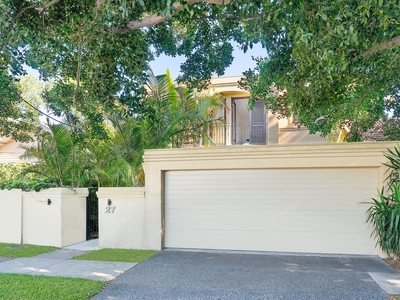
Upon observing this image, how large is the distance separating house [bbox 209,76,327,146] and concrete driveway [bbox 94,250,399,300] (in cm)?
677

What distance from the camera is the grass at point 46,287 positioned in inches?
195

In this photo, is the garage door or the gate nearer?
the garage door

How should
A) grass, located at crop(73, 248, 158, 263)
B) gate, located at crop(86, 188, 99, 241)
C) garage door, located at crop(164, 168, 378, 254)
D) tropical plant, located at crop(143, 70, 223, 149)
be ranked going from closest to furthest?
grass, located at crop(73, 248, 158, 263) → garage door, located at crop(164, 168, 378, 254) → tropical plant, located at crop(143, 70, 223, 149) → gate, located at crop(86, 188, 99, 241)

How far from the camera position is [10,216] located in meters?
9.55

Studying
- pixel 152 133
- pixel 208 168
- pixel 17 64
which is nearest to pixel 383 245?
pixel 208 168

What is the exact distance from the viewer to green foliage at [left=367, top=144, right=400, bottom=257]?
657 cm

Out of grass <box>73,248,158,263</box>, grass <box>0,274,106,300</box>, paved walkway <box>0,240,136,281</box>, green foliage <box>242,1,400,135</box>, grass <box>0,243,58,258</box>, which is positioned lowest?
grass <box>0,243,58,258</box>

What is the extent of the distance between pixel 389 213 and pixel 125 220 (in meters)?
6.55

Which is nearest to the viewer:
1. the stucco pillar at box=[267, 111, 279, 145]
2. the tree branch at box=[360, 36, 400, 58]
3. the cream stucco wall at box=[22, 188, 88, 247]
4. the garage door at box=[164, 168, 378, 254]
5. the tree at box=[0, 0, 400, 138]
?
the tree at box=[0, 0, 400, 138]

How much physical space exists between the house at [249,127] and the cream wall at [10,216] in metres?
7.72

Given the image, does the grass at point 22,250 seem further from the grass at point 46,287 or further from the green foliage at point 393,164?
the green foliage at point 393,164

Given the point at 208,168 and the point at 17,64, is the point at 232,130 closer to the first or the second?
the point at 208,168

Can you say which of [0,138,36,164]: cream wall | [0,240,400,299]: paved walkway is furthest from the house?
[0,138,36,164]: cream wall

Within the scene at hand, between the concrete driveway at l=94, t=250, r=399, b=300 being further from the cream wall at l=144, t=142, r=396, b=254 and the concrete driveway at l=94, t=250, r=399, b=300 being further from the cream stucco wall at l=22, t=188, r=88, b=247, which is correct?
the cream stucco wall at l=22, t=188, r=88, b=247
